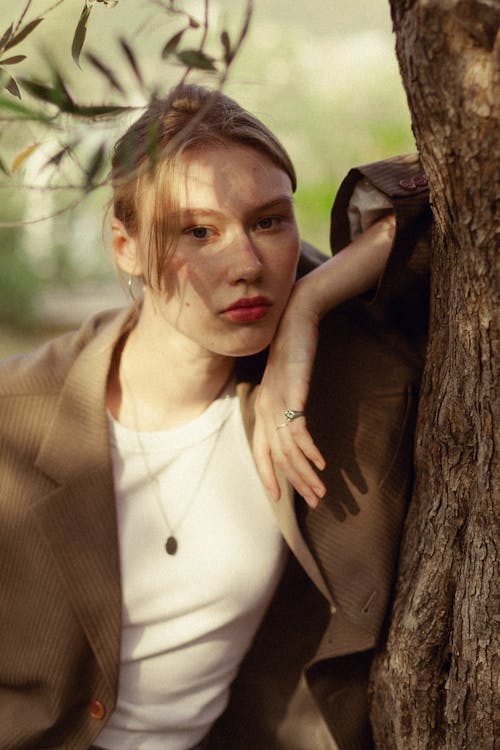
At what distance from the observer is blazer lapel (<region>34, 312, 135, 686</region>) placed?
2.25 meters

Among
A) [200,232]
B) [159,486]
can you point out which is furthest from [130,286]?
[159,486]

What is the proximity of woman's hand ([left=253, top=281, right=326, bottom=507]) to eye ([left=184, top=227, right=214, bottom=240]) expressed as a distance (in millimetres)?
249

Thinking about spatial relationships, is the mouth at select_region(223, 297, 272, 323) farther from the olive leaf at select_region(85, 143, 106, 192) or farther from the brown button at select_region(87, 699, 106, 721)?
the brown button at select_region(87, 699, 106, 721)

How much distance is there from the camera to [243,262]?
2.08 meters

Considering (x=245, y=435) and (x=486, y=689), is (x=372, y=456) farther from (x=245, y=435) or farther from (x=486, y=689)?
(x=486, y=689)

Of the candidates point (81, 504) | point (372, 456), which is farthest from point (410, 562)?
point (81, 504)

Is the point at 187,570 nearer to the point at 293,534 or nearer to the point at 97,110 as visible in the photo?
the point at 293,534

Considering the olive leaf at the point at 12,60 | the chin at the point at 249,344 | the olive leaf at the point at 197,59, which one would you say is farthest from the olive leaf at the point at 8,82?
the chin at the point at 249,344

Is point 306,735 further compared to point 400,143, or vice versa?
point 400,143

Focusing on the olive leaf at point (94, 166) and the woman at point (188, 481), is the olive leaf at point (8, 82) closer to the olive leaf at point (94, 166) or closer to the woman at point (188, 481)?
the olive leaf at point (94, 166)

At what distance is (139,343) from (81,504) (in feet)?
1.43

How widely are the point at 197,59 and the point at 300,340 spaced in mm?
781

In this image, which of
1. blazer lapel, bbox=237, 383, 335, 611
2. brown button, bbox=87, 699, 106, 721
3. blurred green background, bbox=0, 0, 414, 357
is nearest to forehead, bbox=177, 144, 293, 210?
blazer lapel, bbox=237, 383, 335, 611

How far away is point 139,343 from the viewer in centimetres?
244
